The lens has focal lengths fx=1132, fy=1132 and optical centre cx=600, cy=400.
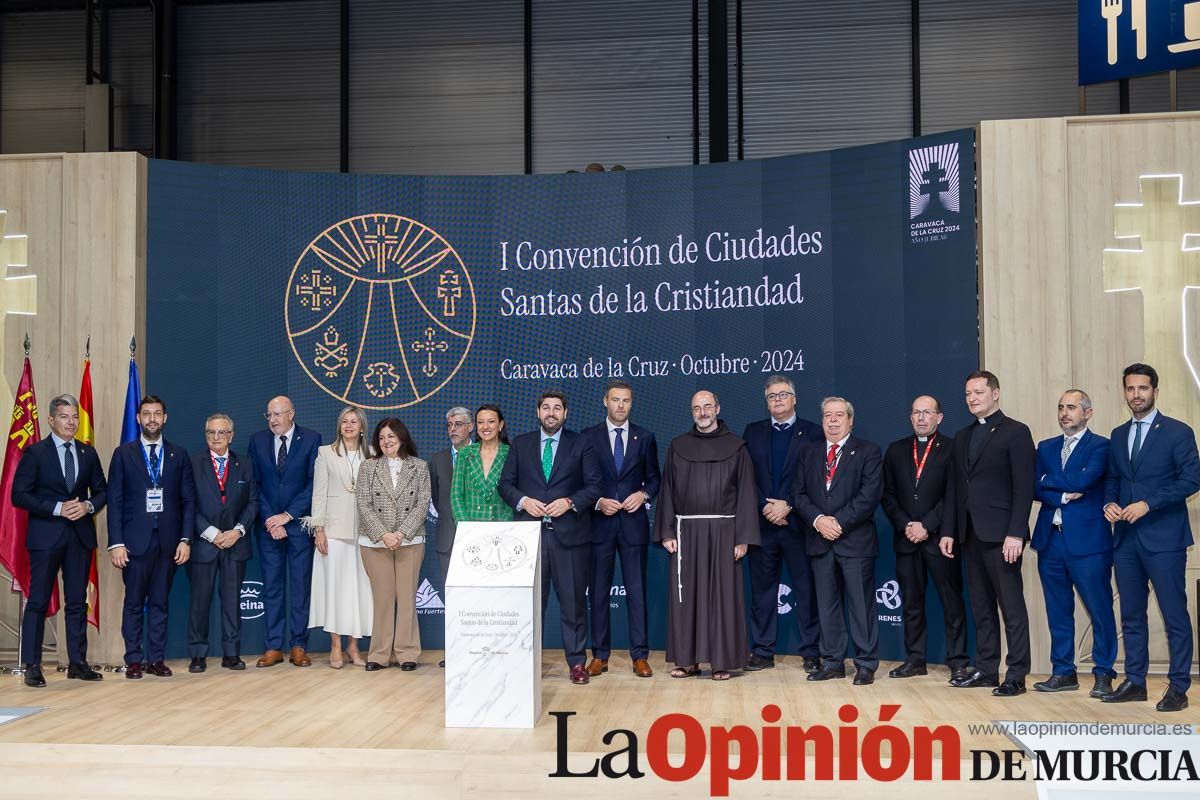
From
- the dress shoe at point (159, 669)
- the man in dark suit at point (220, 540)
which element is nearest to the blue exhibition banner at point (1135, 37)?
the man in dark suit at point (220, 540)

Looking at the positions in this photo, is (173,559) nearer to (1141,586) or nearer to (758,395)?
(758,395)

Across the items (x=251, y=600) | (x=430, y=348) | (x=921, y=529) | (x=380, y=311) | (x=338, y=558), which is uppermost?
(x=380, y=311)

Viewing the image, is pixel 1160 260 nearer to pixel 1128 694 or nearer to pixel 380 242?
pixel 1128 694

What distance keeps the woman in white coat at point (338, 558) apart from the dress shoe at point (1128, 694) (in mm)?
4011

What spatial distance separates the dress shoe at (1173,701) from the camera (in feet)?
16.9

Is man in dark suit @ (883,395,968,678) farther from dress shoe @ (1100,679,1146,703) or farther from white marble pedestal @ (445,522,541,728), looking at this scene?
white marble pedestal @ (445,522,541,728)

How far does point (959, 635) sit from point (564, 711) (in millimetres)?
2242

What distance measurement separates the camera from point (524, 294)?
7.45 metres

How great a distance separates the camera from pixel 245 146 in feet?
34.6

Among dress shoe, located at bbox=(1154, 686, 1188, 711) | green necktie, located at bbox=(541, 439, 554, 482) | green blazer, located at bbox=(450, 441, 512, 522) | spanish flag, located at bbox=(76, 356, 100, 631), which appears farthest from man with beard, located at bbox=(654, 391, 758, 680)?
spanish flag, located at bbox=(76, 356, 100, 631)

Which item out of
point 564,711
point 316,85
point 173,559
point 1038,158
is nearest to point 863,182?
point 1038,158

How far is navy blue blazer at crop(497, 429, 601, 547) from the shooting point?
6098 millimetres

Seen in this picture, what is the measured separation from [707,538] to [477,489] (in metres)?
1.28

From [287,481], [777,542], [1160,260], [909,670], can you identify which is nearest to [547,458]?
[777,542]
